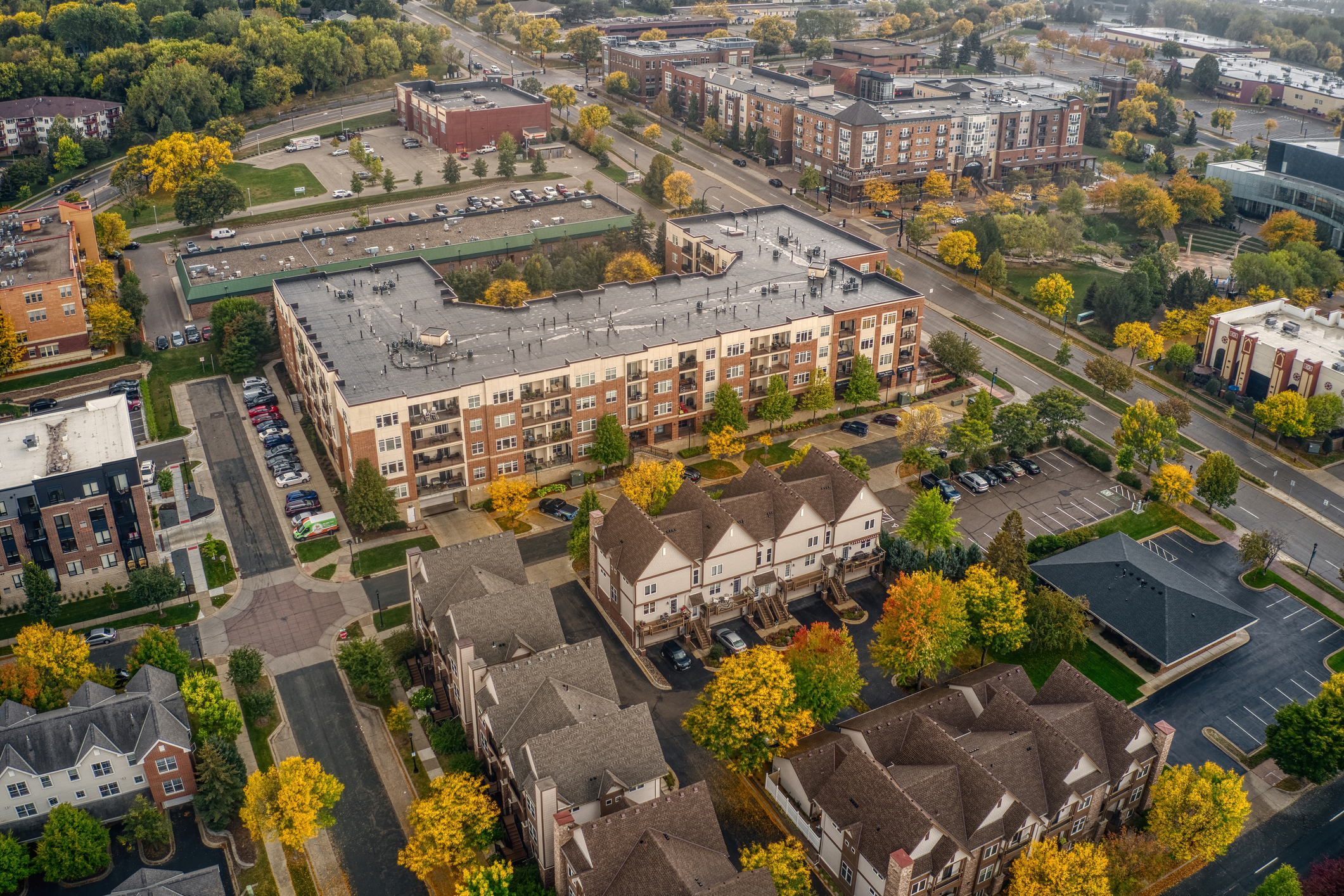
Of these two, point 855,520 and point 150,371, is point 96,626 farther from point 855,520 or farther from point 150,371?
point 855,520

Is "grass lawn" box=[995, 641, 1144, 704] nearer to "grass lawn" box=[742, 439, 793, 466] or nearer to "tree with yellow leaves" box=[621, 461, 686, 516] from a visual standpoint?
"tree with yellow leaves" box=[621, 461, 686, 516]

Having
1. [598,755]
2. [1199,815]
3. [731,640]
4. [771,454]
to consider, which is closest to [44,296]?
[771,454]

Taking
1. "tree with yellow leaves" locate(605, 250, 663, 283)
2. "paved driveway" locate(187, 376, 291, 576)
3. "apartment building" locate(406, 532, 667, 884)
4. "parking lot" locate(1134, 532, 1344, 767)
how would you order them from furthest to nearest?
"tree with yellow leaves" locate(605, 250, 663, 283)
"paved driveway" locate(187, 376, 291, 576)
"parking lot" locate(1134, 532, 1344, 767)
"apartment building" locate(406, 532, 667, 884)

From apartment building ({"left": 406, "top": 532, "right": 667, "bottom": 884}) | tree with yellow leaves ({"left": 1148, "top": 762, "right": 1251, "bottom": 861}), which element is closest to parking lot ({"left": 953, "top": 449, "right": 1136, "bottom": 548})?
tree with yellow leaves ({"left": 1148, "top": 762, "right": 1251, "bottom": 861})

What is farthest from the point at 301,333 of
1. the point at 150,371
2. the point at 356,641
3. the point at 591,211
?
the point at 591,211

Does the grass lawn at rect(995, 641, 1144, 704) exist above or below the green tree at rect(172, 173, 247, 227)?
below

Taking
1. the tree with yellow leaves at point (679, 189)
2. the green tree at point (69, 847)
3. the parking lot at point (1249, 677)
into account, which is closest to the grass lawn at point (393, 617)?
the green tree at point (69, 847)

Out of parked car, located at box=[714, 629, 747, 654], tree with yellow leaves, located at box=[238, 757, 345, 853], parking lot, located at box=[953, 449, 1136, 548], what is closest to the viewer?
tree with yellow leaves, located at box=[238, 757, 345, 853]

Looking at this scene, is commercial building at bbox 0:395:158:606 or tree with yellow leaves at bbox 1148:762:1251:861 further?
commercial building at bbox 0:395:158:606
